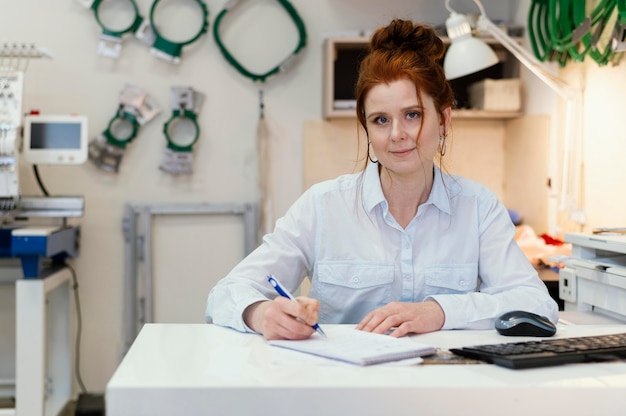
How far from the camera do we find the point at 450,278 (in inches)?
63.9

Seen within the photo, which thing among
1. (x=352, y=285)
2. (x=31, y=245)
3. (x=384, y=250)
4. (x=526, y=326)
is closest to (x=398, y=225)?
(x=384, y=250)

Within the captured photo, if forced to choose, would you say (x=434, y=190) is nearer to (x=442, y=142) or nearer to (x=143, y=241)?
(x=442, y=142)

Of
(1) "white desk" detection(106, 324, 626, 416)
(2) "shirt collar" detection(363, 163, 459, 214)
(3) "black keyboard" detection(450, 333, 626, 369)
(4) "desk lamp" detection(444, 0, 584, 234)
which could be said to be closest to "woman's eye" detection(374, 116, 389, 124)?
(2) "shirt collar" detection(363, 163, 459, 214)

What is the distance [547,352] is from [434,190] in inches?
27.3

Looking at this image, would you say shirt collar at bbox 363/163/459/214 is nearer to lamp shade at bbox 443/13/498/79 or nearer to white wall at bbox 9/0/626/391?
lamp shade at bbox 443/13/498/79

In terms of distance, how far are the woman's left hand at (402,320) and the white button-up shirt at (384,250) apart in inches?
9.9

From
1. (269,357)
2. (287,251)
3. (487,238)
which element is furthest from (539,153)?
(269,357)

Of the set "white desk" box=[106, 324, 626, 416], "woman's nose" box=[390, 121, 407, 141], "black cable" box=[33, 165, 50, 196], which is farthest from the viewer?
"black cable" box=[33, 165, 50, 196]

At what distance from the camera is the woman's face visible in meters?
1.55

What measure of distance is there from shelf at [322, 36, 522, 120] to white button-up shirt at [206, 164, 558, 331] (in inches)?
56.6

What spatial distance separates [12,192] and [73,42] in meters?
0.95

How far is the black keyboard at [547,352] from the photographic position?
986 millimetres

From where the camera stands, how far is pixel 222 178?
3400 millimetres

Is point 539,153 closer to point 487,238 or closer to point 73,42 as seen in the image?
point 487,238
